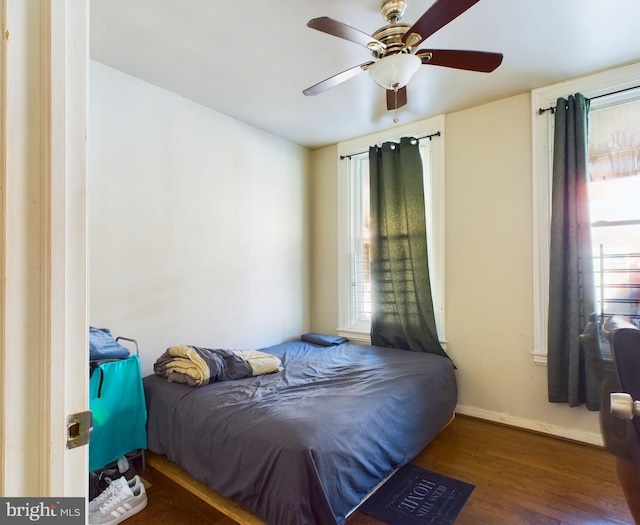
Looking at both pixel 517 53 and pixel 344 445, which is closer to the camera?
pixel 344 445

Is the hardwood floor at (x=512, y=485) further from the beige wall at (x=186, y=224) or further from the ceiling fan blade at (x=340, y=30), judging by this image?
the ceiling fan blade at (x=340, y=30)

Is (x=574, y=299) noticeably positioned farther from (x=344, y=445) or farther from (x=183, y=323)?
(x=183, y=323)

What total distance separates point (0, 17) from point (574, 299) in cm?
307

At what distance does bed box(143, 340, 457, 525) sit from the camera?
1.54 metres

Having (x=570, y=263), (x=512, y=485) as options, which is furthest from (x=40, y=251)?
(x=570, y=263)

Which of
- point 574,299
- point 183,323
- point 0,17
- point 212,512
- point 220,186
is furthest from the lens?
point 220,186

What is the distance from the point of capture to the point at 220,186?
3.15m

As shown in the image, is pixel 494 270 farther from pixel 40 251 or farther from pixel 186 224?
pixel 40 251

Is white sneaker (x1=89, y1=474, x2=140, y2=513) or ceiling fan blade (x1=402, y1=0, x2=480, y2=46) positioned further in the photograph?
white sneaker (x1=89, y1=474, x2=140, y2=513)

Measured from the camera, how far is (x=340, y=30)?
1575 millimetres

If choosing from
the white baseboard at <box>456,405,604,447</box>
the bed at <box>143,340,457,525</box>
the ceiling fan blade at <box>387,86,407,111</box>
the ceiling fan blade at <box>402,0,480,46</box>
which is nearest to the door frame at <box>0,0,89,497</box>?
the bed at <box>143,340,457,525</box>

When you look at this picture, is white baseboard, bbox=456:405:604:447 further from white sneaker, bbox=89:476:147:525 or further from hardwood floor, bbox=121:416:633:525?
white sneaker, bbox=89:476:147:525

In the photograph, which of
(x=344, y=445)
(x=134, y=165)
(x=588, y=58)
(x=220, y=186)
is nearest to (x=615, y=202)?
(x=588, y=58)

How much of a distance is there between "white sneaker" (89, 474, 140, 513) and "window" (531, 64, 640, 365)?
9.27 ft
